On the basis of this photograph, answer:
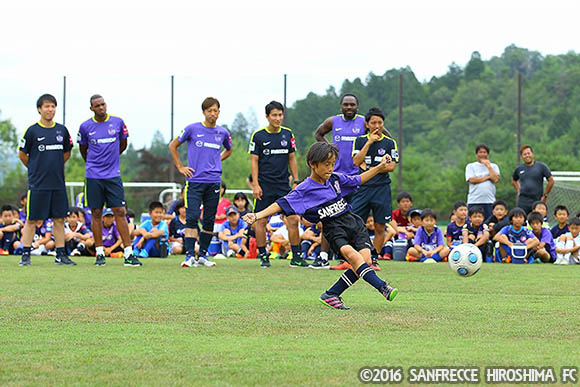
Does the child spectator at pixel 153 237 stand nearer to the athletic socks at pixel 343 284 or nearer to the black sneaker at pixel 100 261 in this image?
the black sneaker at pixel 100 261

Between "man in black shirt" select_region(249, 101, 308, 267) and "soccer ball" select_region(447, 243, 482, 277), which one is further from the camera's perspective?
"man in black shirt" select_region(249, 101, 308, 267)

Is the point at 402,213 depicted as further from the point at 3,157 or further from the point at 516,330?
the point at 3,157

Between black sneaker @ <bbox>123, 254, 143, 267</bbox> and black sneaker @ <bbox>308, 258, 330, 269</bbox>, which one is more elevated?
black sneaker @ <bbox>308, 258, 330, 269</bbox>

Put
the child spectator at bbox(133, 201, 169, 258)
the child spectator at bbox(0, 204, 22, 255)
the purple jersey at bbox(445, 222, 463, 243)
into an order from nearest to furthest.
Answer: the purple jersey at bbox(445, 222, 463, 243) < the child spectator at bbox(133, 201, 169, 258) < the child spectator at bbox(0, 204, 22, 255)

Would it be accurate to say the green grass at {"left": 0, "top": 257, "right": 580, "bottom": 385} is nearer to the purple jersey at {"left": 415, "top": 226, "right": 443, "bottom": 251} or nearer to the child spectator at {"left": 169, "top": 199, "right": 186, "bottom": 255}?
the purple jersey at {"left": 415, "top": 226, "right": 443, "bottom": 251}

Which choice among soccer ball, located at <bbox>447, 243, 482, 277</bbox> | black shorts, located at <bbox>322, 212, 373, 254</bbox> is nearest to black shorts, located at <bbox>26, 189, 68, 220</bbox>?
black shorts, located at <bbox>322, 212, 373, 254</bbox>

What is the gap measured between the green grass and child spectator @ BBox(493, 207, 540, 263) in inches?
186

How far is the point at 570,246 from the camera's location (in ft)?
46.8

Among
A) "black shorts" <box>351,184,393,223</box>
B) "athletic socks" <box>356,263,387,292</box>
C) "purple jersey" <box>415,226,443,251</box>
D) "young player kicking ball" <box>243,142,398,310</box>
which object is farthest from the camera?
"purple jersey" <box>415,226,443,251</box>

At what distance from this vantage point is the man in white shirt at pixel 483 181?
1608 cm

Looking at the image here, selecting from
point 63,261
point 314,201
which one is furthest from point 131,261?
point 314,201

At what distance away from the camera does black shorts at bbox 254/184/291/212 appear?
12320mm

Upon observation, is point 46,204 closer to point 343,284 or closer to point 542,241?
point 343,284

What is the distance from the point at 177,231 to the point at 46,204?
15.4 feet
